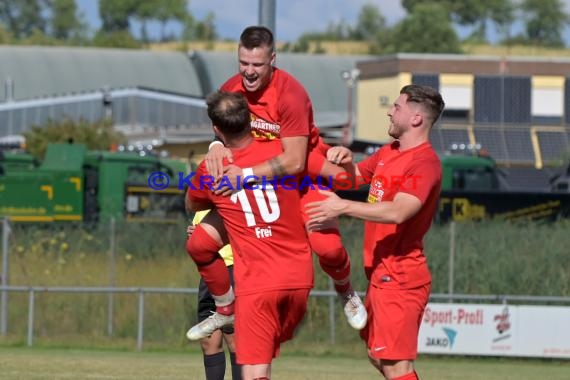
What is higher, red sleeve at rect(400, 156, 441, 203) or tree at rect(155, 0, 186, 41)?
tree at rect(155, 0, 186, 41)

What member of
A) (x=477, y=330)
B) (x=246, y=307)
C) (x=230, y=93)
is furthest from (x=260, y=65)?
(x=477, y=330)

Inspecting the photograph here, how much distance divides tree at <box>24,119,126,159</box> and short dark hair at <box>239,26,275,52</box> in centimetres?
4009

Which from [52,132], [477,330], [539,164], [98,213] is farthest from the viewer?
[539,164]

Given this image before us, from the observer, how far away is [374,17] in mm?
161625

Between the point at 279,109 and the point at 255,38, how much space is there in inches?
18.6

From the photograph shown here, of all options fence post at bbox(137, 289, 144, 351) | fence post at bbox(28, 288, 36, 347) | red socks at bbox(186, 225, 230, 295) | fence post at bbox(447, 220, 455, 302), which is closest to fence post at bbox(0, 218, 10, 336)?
fence post at bbox(28, 288, 36, 347)

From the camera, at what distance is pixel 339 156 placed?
8820 millimetres

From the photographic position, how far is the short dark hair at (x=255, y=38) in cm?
855

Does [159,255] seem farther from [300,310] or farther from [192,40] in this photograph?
[192,40]

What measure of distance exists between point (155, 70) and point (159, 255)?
224 feet

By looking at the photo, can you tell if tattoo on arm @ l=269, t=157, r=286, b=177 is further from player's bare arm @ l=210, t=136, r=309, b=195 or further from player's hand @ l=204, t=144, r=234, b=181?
player's hand @ l=204, t=144, r=234, b=181

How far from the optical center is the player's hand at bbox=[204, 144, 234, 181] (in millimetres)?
8375

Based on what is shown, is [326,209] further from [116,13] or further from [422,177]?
[116,13]

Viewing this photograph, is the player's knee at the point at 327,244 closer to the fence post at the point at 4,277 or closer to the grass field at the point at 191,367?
the grass field at the point at 191,367
